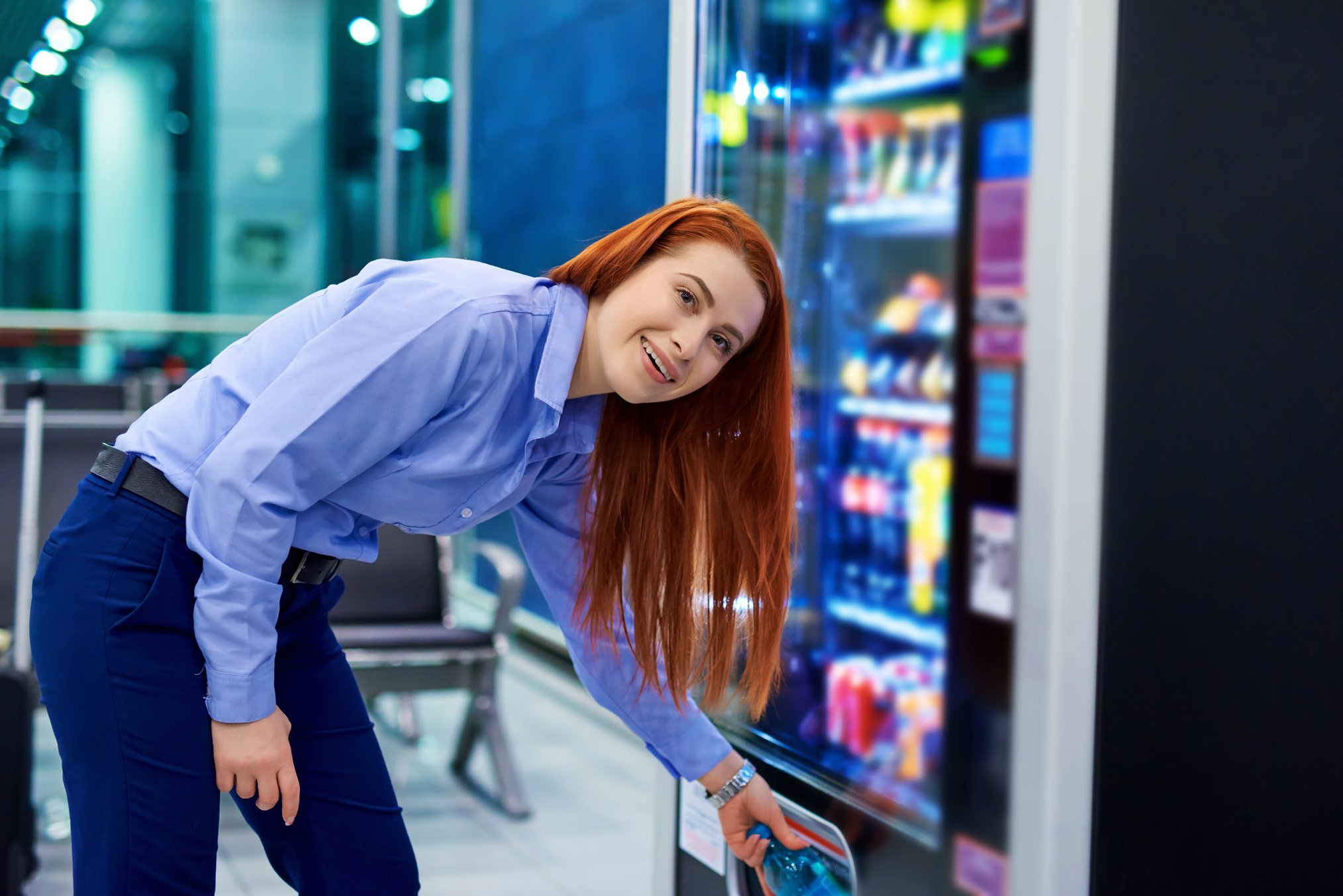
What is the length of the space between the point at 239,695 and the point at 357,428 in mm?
296

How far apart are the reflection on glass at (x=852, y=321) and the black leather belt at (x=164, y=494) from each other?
2.69 feet

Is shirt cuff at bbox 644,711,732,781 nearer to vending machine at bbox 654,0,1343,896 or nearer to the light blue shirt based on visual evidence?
vending machine at bbox 654,0,1343,896

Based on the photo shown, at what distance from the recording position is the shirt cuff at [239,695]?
1232 mm

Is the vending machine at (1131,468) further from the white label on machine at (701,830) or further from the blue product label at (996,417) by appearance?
the white label on machine at (701,830)

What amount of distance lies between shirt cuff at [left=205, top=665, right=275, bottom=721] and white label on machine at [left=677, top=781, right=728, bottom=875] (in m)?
0.86

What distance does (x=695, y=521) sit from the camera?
149 cm

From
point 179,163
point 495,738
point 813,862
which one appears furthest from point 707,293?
point 179,163

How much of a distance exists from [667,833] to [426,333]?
124 cm

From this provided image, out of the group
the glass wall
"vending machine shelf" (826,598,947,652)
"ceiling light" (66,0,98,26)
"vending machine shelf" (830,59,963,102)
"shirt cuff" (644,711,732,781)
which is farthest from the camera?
"ceiling light" (66,0,98,26)

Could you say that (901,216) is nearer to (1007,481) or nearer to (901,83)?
(901,83)

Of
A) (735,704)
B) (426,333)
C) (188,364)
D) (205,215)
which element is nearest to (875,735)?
(735,704)

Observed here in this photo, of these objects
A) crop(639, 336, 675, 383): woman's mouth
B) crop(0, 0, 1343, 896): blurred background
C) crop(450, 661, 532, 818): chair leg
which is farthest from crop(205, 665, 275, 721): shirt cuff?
crop(450, 661, 532, 818): chair leg

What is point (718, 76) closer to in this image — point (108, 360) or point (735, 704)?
point (735, 704)

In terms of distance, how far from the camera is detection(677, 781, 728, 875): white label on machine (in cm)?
199
